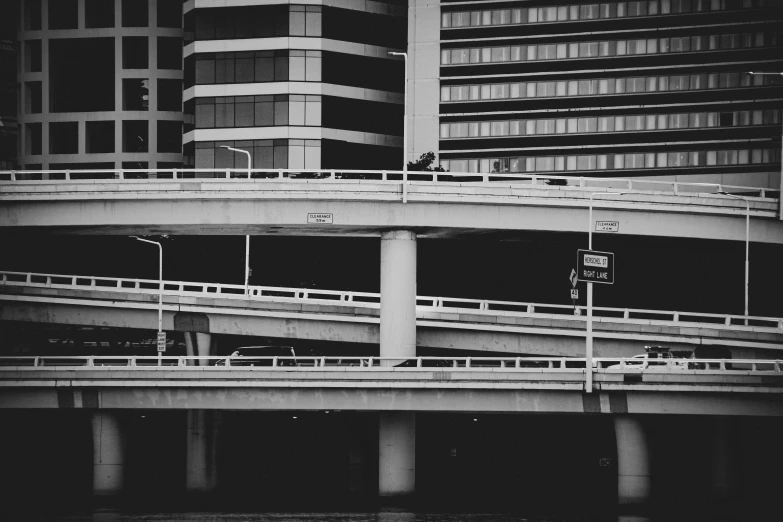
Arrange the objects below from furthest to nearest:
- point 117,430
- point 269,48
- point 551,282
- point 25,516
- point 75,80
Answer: point 75,80 < point 269,48 < point 551,282 < point 117,430 < point 25,516

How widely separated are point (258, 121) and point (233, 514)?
5250cm

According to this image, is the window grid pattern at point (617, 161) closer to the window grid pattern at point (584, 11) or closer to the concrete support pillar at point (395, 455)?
the window grid pattern at point (584, 11)

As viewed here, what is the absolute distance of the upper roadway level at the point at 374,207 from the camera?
218 ft

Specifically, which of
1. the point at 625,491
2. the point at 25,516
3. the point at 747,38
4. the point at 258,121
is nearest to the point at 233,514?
the point at 25,516

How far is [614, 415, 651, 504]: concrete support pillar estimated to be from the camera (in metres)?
56.0

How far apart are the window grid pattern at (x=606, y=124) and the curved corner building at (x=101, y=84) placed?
2637 centimetres

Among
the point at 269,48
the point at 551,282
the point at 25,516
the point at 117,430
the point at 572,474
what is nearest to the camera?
the point at 25,516

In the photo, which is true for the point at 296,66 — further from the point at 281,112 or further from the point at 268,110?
the point at 268,110

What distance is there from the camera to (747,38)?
105 m

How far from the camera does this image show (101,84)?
12006 centimetres

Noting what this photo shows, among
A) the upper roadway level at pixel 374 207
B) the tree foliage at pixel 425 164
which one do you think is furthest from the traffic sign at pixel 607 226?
the tree foliage at pixel 425 164

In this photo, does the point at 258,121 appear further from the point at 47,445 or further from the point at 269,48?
the point at 47,445

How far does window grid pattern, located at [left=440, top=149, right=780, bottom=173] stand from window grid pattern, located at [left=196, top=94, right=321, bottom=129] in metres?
14.3

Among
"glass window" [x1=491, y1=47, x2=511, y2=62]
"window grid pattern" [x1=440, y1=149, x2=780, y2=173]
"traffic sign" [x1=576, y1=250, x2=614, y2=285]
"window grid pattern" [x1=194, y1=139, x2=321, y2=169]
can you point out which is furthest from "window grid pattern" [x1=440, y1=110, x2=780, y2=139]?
"traffic sign" [x1=576, y1=250, x2=614, y2=285]
